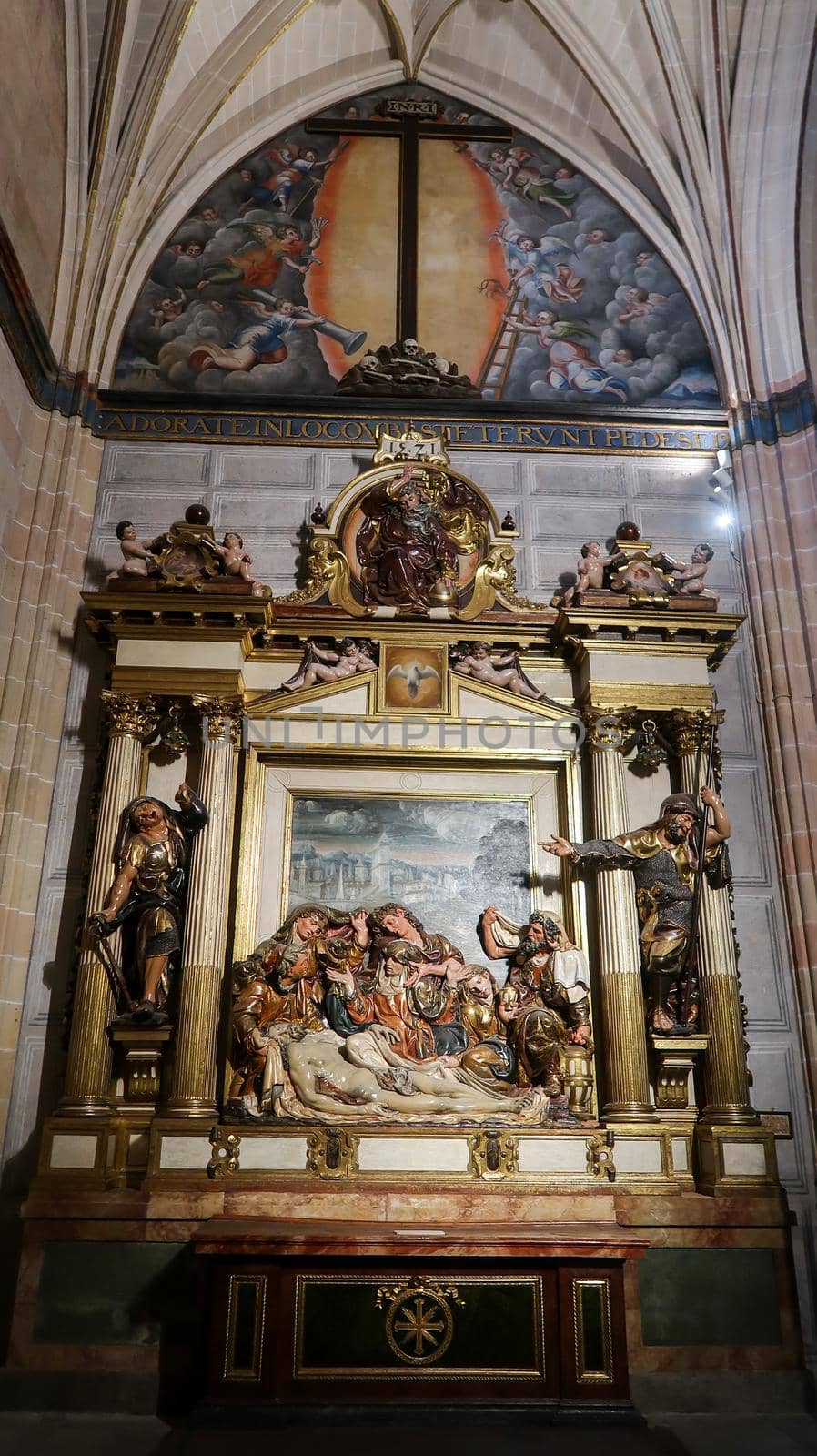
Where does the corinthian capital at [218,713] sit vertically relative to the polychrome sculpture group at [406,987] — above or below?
above

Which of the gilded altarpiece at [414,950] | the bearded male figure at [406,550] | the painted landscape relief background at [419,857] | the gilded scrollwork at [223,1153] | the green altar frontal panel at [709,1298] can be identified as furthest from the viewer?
the bearded male figure at [406,550]

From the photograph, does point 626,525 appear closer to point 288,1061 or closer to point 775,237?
point 775,237

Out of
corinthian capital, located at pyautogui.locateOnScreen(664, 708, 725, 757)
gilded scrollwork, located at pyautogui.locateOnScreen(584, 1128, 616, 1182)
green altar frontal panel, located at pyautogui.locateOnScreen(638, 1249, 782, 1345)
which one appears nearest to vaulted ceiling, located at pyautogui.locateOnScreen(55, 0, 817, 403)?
corinthian capital, located at pyautogui.locateOnScreen(664, 708, 725, 757)

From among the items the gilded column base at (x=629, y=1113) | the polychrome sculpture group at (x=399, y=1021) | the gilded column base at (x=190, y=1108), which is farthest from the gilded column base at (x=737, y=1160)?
the gilded column base at (x=190, y=1108)

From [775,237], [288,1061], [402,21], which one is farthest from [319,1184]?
[402,21]

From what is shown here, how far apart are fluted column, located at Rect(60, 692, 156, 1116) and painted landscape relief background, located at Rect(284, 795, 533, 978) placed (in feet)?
4.10

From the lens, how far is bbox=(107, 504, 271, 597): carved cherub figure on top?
29.3 feet

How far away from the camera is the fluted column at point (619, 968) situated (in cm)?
786

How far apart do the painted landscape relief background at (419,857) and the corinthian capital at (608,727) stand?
0.71 meters

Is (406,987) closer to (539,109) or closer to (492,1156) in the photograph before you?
(492,1156)

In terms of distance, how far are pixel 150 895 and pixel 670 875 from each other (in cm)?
362

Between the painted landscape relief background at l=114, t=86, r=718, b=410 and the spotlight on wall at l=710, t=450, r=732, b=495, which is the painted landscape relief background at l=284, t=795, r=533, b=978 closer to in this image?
the spotlight on wall at l=710, t=450, r=732, b=495

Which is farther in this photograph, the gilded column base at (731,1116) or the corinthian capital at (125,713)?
the corinthian capital at (125,713)

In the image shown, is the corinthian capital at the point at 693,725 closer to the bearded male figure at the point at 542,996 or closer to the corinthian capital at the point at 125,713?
the bearded male figure at the point at 542,996
